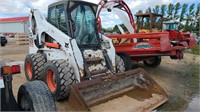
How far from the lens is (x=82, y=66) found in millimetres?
4281

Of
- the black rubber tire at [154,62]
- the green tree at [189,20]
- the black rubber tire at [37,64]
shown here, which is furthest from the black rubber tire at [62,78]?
the green tree at [189,20]

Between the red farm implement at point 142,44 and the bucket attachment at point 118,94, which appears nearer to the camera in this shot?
the bucket attachment at point 118,94

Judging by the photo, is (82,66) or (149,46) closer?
(82,66)

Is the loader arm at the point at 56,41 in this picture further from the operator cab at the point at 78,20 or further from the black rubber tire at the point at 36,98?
the black rubber tire at the point at 36,98

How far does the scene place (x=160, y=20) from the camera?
11.1 meters

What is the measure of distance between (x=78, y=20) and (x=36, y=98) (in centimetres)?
271

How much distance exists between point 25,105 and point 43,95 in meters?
0.32

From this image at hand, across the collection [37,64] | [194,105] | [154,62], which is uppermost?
[37,64]

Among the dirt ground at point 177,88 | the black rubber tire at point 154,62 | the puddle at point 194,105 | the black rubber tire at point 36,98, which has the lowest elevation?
the puddle at point 194,105

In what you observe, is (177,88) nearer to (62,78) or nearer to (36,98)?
(62,78)

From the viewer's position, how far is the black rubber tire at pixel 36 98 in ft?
8.16

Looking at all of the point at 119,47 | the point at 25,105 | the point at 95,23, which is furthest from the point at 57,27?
the point at 25,105

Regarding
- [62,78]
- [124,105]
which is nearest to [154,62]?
[124,105]

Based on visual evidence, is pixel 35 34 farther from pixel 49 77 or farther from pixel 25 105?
pixel 25 105
